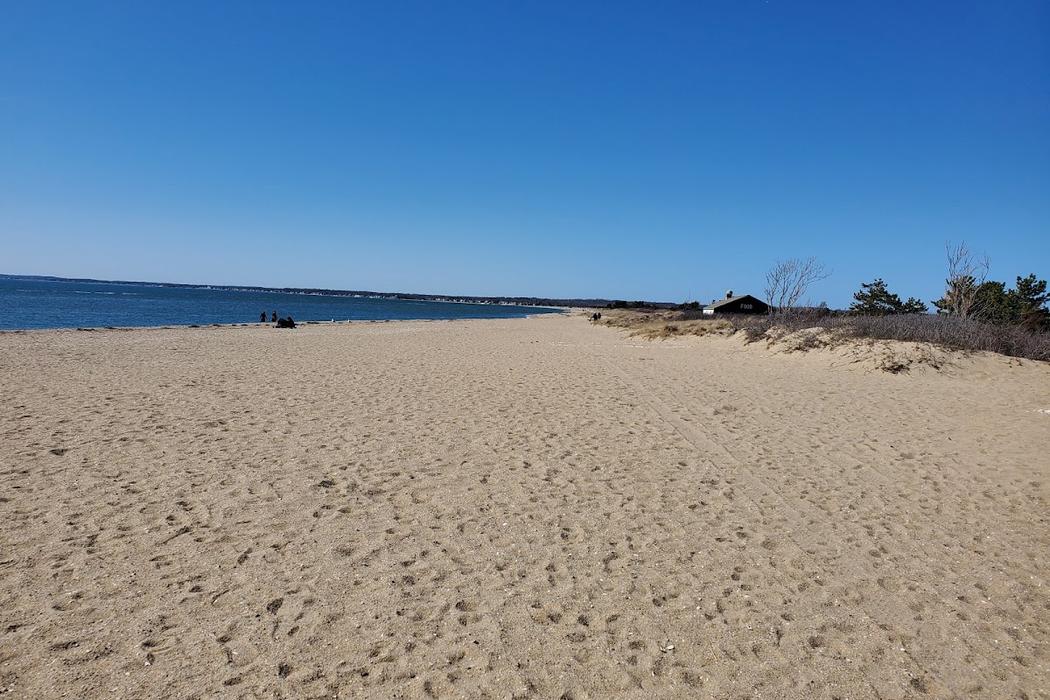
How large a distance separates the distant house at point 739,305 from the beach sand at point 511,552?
4267cm

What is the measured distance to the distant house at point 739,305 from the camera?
5194 centimetres

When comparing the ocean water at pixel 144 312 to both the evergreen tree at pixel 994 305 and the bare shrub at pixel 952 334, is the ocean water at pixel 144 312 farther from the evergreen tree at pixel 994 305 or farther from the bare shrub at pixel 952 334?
the evergreen tree at pixel 994 305

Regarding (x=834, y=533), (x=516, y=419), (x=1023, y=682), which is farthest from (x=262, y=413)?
(x=1023, y=682)

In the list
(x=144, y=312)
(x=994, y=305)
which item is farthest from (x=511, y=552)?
(x=144, y=312)

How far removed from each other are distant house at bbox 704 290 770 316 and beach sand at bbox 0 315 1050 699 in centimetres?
4267

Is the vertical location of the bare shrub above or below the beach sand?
above

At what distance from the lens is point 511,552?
15.5 feet

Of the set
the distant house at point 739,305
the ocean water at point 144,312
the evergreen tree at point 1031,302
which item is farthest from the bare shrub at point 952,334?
the ocean water at point 144,312

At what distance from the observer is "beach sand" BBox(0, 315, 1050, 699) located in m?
3.26

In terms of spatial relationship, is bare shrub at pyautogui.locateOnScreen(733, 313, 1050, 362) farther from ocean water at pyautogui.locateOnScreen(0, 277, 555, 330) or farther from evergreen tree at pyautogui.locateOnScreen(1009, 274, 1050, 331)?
ocean water at pyautogui.locateOnScreen(0, 277, 555, 330)

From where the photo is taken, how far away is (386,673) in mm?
3162

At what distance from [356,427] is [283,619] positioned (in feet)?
17.4

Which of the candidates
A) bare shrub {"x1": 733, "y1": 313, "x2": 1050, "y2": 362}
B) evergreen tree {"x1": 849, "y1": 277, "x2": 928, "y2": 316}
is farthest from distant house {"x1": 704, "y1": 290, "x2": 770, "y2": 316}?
bare shrub {"x1": 733, "y1": 313, "x2": 1050, "y2": 362}

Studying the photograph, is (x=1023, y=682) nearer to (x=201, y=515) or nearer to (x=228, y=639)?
(x=228, y=639)
